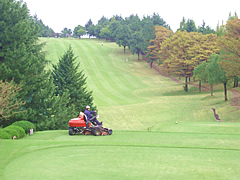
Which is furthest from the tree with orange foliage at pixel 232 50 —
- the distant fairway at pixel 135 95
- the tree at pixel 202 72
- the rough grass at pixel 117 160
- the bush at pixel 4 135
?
the bush at pixel 4 135

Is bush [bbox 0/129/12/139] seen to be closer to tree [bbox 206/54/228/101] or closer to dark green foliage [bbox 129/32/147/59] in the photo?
tree [bbox 206/54/228/101]

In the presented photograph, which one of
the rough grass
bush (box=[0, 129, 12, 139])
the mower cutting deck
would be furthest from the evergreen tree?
the rough grass

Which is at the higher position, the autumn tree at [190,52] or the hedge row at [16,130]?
the autumn tree at [190,52]

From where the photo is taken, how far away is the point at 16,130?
1856cm

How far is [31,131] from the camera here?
2017 centimetres

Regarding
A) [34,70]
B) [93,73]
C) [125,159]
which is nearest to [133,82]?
[93,73]

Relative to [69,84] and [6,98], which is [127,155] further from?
[69,84]

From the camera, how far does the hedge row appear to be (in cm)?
1744

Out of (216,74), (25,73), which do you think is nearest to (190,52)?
(216,74)

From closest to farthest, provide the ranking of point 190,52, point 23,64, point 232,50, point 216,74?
point 23,64 → point 232,50 → point 216,74 → point 190,52

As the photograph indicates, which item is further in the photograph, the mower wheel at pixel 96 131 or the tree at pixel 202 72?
the tree at pixel 202 72

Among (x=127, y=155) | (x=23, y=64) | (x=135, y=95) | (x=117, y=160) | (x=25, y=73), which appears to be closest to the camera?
(x=117, y=160)

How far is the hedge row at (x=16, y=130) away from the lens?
17.4 m

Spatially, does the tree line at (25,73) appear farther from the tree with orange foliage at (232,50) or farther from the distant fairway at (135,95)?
the tree with orange foliage at (232,50)
